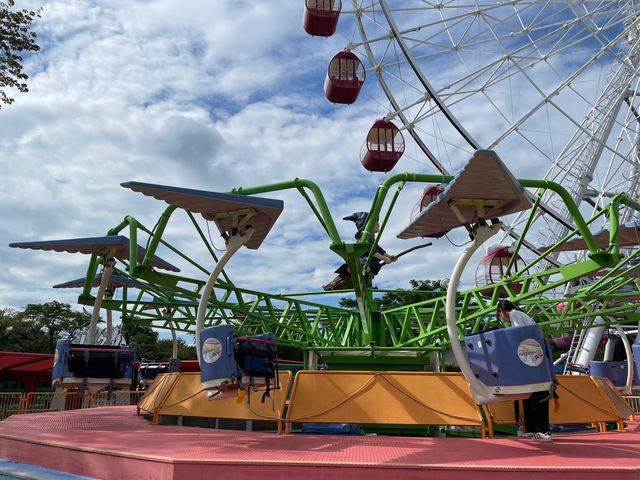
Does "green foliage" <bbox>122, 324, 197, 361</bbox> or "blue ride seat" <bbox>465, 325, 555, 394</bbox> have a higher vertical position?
"green foliage" <bbox>122, 324, 197, 361</bbox>

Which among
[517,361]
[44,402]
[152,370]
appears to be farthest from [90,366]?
[44,402]

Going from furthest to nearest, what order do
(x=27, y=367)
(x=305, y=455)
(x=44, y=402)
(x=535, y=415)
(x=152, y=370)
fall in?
1. (x=27, y=367)
2. (x=44, y=402)
3. (x=152, y=370)
4. (x=535, y=415)
5. (x=305, y=455)

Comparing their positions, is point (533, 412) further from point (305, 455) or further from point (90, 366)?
point (90, 366)

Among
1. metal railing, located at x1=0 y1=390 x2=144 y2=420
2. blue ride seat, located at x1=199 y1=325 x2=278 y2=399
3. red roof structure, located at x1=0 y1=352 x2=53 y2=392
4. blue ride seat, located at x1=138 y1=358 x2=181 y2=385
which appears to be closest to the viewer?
blue ride seat, located at x1=199 y1=325 x2=278 y2=399

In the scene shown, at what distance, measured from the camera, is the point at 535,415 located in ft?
22.2

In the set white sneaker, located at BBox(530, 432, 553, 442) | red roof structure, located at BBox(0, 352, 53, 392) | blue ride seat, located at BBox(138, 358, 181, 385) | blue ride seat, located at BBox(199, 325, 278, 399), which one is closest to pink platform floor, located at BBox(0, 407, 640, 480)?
white sneaker, located at BBox(530, 432, 553, 442)

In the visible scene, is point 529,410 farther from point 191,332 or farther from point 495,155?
point 191,332

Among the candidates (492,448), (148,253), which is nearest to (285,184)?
(148,253)

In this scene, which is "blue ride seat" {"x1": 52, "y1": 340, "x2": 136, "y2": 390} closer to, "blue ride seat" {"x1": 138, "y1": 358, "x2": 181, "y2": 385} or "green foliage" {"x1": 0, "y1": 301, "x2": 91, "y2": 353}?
"blue ride seat" {"x1": 138, "y1": 358, "x2": 181, "y2": 385}

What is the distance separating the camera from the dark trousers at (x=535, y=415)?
263 inches

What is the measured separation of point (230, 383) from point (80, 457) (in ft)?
6.02

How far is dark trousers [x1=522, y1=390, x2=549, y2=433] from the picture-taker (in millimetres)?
6691

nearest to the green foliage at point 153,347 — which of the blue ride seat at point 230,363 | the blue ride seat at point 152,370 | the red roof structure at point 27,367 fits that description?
the red roof structure at point 27,367

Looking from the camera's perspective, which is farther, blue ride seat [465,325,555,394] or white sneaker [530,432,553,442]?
white sneaker [530,432,553,442]
